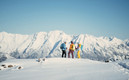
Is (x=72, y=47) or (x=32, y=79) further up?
(x=72, y=47)

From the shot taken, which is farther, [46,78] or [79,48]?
[79,48]

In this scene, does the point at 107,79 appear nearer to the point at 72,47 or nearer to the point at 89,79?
the point at 89,79

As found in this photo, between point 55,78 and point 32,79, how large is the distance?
123 centimetres

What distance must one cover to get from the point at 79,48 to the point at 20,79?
1396cm

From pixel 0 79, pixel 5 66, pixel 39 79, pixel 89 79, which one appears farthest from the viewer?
pixel 5 66

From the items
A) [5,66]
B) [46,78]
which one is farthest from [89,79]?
[5,66]

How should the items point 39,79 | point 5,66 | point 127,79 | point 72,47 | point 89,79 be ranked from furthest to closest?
point 72,47 → point 5,66 → point 39,79 → point 89,79 → point 127,79

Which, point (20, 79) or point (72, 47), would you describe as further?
point (72, 47)

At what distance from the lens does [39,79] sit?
6.71m

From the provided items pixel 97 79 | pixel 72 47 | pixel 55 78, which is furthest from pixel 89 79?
pixel 72 47

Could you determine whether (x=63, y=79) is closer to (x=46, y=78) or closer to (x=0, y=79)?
(x=46, y=78)

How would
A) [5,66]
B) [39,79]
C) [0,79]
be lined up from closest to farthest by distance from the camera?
[39,79] → [0,79] → [5,66]

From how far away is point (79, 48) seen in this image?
791 inches

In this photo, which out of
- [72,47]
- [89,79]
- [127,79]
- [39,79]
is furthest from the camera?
[72,47]
